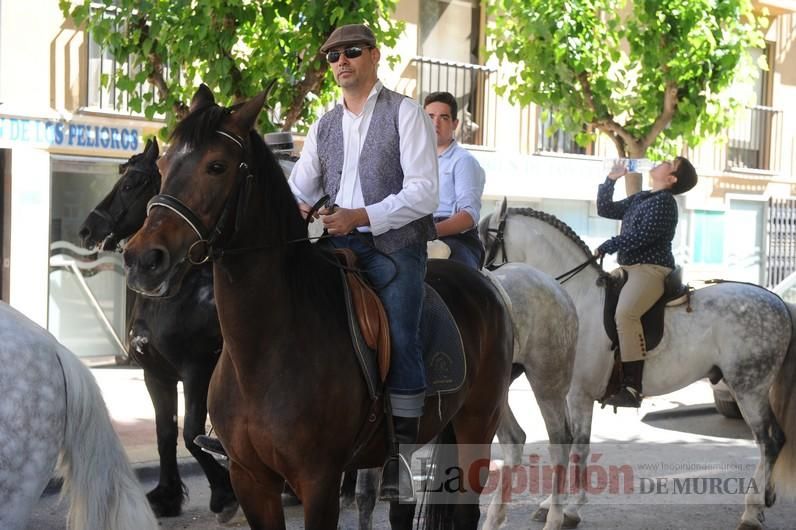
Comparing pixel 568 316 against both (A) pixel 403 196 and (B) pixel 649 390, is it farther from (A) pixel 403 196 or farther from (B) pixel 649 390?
(A) pixel 403 196

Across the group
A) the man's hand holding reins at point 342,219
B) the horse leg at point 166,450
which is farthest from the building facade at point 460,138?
the man's hand holding reins at point 342,219

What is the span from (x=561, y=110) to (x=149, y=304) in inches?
335

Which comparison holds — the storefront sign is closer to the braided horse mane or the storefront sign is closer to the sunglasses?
the braided horse mane

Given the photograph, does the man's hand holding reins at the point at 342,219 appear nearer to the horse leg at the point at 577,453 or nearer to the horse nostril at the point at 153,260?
the horse nostril at the point at 153,260

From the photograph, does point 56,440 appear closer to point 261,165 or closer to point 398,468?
point 261,165

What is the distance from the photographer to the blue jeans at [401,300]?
13.3 feet

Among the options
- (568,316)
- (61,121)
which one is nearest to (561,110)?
(61,121)

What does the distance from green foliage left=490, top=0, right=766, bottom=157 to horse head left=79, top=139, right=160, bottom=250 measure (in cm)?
752

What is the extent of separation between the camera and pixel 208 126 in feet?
11.9

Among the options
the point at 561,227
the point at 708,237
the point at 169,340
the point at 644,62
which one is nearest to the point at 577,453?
the point at 561,227

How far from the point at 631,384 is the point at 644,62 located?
6916 millimetres

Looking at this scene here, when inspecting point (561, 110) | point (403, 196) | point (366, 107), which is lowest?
point (403, 196)

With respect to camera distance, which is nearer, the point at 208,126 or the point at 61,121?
the point at 208,126

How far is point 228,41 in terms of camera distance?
29.6 ft
